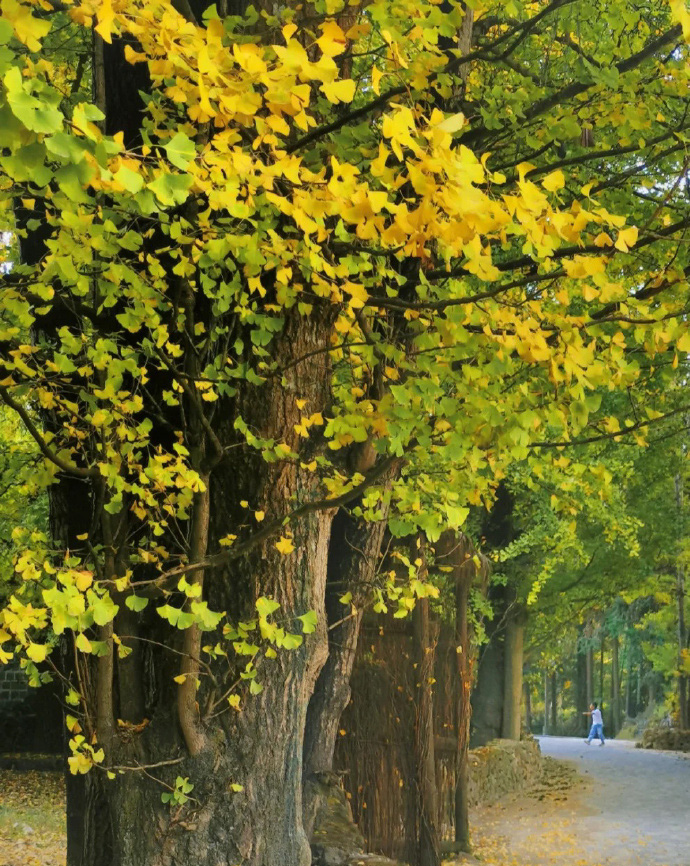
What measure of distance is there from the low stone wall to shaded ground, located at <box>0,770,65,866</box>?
20.0 feet

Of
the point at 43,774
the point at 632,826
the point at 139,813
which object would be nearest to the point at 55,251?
the point at 139,813

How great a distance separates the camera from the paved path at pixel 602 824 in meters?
11.2

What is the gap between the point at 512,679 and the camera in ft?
58.9

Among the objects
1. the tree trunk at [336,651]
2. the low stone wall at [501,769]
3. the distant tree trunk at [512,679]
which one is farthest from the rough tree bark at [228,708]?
the distant tree trunk at [512,679]

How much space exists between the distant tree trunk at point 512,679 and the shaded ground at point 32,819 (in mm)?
8074

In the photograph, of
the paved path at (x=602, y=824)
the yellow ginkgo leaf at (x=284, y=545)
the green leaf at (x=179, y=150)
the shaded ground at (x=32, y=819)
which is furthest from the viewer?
the paved path at (x=602, y=824)

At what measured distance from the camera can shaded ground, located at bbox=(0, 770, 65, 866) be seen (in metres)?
10.5

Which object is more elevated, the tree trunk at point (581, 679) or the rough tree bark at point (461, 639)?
the rough tree bark at point (461, 639)

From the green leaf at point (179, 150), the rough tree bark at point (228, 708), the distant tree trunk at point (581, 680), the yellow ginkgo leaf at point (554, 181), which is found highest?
the yellow ginkgo leaf at point (554, 181)

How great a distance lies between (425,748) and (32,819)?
6310mm

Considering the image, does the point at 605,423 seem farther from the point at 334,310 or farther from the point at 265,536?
the point at 265,536

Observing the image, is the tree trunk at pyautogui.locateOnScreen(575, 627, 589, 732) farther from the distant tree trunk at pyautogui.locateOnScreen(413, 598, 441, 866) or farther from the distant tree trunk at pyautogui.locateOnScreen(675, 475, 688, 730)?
the distant tree trunk at pyautogui.locateOnScreen(413, 598, 441, 866)

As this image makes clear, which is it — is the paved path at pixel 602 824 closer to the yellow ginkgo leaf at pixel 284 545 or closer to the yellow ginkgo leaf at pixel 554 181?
the yellow ginkgo leaf at pixel 284 545

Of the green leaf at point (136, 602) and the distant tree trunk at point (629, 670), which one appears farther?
the distant tree trunk at point (629, 670)
